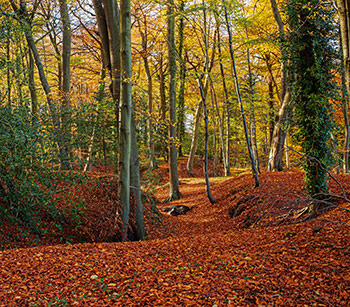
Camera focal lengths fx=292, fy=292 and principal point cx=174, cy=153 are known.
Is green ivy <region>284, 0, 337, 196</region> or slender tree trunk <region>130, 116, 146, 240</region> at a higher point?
green ivy <region>284, 0, 337, 196</region>

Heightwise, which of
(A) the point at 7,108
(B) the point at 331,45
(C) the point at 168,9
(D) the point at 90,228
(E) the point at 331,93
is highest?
(C) the point at 168,9

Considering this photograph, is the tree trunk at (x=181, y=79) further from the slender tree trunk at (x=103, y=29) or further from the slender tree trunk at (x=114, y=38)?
the slender tree trunk at (x=114, y=38)

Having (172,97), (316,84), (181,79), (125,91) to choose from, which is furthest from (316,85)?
(172,97)

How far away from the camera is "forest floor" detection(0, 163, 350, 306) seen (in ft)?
9.80

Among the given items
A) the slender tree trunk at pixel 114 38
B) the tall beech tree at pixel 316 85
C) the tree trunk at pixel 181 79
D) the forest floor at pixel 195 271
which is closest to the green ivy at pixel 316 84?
the tall beech tree at pixel 316 85

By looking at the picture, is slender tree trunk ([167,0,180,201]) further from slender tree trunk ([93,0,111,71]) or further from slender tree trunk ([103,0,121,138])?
slender tree trunk ([103,0,121,138])

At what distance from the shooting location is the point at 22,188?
559cm

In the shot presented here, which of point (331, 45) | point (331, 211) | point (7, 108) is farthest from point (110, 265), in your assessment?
point (331, 45)

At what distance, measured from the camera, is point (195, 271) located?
3719mm

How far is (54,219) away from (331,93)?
6.91m

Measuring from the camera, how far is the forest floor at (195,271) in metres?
2.99

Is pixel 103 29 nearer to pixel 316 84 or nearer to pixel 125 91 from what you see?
pixel 125 91

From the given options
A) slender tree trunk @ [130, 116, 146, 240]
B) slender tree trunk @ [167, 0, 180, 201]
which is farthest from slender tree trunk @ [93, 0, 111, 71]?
slender tree trunk @ [167, 0, 180, 201]

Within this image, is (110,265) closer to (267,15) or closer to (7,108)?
(7,108)
